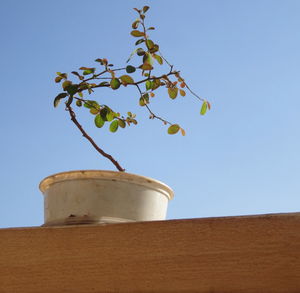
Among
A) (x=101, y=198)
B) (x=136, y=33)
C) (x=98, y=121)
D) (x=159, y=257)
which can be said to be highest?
(x=136, y=33)

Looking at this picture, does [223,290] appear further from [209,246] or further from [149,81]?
[149,81]

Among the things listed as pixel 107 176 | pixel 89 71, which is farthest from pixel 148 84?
pixel 107 176

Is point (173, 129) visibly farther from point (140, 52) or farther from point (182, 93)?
point (140, 52)

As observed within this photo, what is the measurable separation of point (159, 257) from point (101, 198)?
0.22 meters

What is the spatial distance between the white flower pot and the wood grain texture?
15cm

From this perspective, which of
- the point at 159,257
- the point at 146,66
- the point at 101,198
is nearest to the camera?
the point at 159,257

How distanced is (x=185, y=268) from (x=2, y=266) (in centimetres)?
23

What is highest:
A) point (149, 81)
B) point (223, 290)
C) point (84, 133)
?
point (149, 81)

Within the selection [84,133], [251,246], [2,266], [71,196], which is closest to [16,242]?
[2,266]

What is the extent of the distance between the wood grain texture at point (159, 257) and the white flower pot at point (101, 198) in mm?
151

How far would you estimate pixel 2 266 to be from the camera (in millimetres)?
616

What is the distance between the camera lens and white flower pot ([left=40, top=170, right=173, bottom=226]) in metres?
0.76

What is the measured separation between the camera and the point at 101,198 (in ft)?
2.51

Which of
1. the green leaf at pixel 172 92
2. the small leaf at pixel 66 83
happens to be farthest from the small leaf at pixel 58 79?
the green leaf at pixel 172 92
